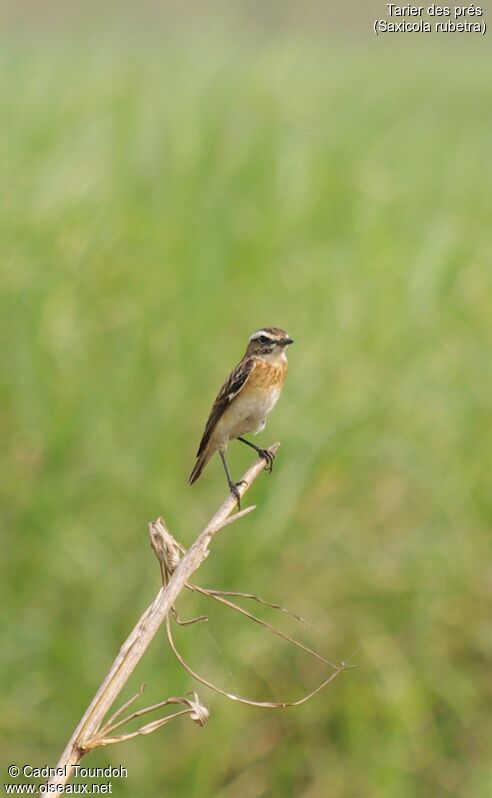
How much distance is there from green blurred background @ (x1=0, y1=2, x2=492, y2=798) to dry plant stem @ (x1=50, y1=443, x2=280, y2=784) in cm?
303

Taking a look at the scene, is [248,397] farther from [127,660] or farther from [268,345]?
[127,660]

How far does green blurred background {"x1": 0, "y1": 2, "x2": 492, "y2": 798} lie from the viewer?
521cm

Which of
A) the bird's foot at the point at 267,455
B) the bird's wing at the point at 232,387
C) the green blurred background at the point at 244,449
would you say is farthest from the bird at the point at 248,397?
the green blurred background at the point at 244,449

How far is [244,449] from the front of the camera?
534cm

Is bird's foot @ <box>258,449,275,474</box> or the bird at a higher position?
the bird

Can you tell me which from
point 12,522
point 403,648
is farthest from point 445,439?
point 12,522

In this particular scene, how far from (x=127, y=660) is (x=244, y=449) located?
12.3 ft

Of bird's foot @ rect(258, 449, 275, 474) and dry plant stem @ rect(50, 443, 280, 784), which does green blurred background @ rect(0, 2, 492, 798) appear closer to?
bird's foot @ rect(258, 449, 275, 474)

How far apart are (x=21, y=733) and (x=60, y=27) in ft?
19.2

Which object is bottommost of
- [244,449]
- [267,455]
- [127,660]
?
[127,660]

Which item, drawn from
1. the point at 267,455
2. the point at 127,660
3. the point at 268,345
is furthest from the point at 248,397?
the point at 127,660

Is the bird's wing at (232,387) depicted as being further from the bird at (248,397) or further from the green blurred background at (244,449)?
the green blurred background at (244,449)

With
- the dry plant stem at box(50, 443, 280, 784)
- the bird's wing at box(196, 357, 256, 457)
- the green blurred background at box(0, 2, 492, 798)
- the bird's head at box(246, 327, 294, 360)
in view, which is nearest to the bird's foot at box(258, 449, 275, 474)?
the bird's wing at box(196, 357, 256, 457)

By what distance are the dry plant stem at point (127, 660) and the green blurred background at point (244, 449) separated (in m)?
Result: 3.03
